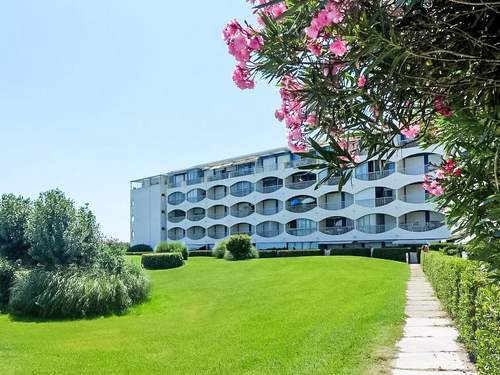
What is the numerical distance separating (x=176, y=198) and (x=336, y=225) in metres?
28.0

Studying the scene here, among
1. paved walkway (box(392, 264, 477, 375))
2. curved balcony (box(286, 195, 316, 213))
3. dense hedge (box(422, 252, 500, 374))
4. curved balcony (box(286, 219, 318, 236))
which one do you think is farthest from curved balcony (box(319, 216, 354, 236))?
dense hedge (box(422, 252, 500, 374))

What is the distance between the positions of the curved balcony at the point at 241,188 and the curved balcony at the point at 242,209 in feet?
4.87

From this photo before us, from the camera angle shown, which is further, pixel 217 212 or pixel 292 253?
pixel 217 212

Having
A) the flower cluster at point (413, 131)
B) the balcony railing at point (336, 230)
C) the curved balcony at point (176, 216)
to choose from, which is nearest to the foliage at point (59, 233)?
the flower cluster at point (413, 131)

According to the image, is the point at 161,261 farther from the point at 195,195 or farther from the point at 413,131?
the point at 195,195

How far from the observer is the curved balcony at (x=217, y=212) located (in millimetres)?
64500

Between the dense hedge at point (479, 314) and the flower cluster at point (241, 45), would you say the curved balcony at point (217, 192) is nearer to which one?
the dense hedge at point (479, 314)

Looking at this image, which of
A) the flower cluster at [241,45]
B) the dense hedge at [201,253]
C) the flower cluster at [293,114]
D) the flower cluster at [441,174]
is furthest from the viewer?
the dense hedge at [201,253]

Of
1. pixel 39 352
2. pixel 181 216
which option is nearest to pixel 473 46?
pixel 39 352

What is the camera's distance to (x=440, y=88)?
2.49 meters

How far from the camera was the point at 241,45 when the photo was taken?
2.57 meters

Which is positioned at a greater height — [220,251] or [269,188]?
[269,188]

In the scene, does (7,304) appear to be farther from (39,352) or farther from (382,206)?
(382,206)

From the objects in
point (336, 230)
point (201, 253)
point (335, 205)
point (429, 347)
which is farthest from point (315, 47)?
point (201, 253)
